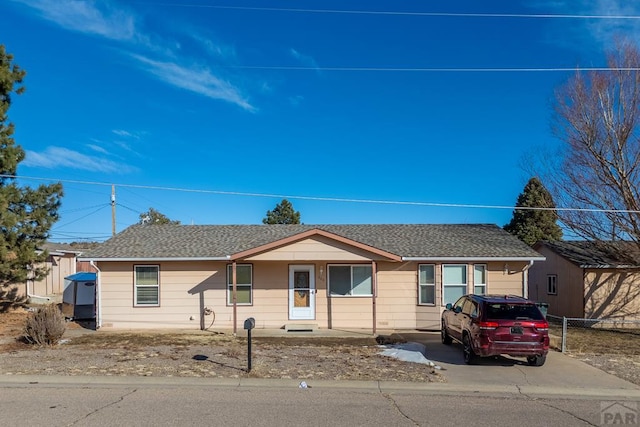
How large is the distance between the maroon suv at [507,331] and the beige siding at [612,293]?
11.6m

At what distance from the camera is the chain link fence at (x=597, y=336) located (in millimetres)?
13777

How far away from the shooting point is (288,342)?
46.8 feet

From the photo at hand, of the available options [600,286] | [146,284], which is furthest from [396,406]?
[600,286]

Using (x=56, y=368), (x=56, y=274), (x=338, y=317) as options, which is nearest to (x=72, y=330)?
(x=56, y=368)

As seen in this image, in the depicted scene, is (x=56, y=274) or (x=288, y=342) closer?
(x=288, y=342)

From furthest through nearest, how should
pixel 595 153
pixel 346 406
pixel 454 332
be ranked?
1. pixel 595 153
2. pixel 454 332
3. pixel 346 406

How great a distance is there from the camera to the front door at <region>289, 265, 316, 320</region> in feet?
57.2

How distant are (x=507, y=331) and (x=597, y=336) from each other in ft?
29.3

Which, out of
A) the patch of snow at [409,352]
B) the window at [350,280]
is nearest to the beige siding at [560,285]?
the window at [350,280]

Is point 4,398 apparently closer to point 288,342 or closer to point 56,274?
point 288,342

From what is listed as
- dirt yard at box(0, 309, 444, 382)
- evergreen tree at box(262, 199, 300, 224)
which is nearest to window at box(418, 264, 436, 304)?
dirt yard at box(0, 309, 444, 382)

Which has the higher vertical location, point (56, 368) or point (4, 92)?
point (4, 92)

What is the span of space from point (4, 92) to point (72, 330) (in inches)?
355

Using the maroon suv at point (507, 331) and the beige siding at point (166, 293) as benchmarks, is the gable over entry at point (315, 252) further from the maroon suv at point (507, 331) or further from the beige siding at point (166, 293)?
the maroon suv at point (507, 331)
